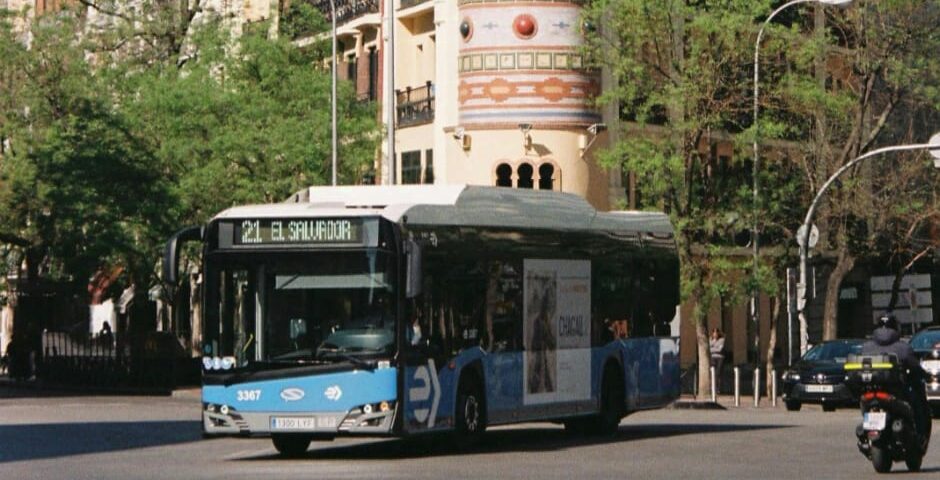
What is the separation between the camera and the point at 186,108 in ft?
182

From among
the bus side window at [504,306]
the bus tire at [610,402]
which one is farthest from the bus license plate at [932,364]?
the bus side window at [504,306]

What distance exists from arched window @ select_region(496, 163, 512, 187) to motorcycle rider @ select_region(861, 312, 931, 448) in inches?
1397

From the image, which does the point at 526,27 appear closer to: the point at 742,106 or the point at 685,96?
the point at 742,106

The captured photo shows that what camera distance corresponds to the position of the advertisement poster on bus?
27312 millimetres

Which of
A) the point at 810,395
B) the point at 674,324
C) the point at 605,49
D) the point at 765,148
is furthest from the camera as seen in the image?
the point at 765,148

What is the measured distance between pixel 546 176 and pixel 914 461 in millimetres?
35778

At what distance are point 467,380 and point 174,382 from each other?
1224 inches

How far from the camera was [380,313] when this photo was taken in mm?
24156

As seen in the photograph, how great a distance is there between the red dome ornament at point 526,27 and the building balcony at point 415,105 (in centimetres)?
633

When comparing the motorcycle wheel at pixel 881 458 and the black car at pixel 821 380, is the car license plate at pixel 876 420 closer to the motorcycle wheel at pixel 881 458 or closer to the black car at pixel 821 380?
the motorcycle wheel at pixel 881 458

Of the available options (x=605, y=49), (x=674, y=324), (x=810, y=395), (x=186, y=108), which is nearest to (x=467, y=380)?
(x=674, y=324)

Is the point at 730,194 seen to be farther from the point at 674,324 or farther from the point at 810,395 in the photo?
the point at 674,324

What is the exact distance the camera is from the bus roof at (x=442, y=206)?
80.8 feet

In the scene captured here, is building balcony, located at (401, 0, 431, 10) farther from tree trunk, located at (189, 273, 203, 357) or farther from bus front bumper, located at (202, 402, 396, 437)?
bus front bumper, located at (202, 402, 396, 437)
